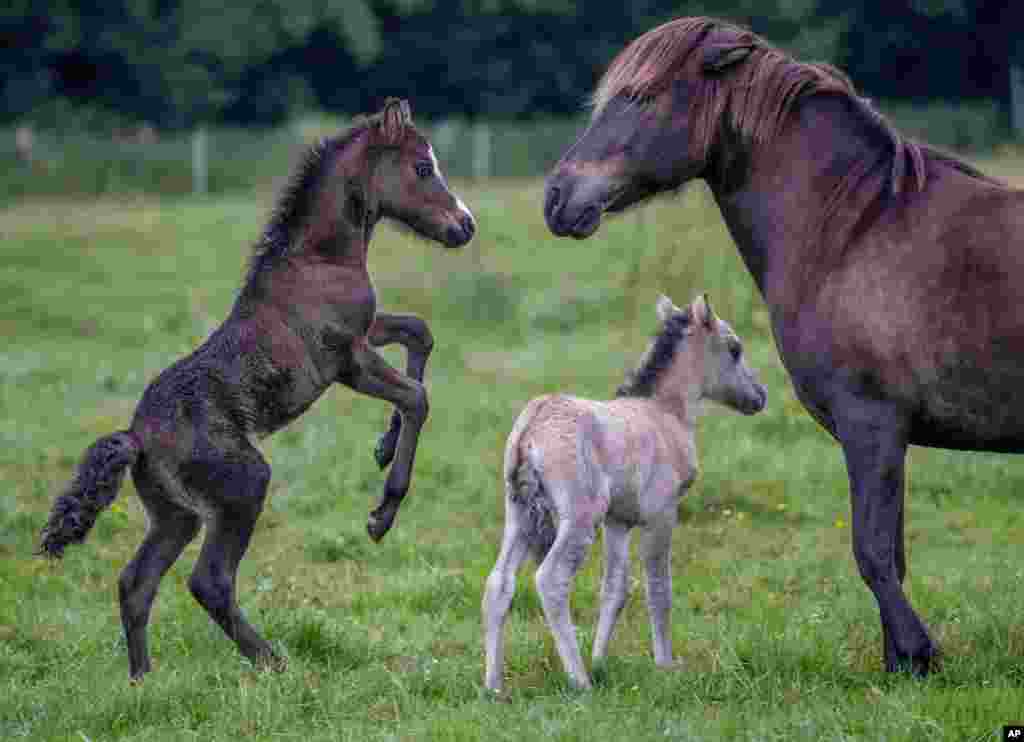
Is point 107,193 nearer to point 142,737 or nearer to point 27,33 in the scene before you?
point 27,33

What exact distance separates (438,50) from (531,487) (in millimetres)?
40040

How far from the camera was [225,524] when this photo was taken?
5.87m

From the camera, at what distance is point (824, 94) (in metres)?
5.89

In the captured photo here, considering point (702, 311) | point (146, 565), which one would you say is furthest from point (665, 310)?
point (146, 565)

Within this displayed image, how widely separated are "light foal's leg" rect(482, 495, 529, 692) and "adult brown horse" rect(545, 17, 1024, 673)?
1.20 m

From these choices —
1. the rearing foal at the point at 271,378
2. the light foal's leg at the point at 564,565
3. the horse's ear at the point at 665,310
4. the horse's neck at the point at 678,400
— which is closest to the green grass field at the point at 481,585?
the light foal's leg at the point at 564,565

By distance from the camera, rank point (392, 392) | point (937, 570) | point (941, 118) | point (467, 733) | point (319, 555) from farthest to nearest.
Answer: point (941, 118), point (319, 555), point (937, 570), point (392, 392), point (467, 733)

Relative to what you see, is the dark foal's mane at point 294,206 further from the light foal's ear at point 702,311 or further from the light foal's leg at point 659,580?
the light foal's leg at point 659,580

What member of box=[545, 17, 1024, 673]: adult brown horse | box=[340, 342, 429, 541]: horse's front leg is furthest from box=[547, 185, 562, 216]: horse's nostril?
box=[340, 342, 429, 541]: horse's front leg

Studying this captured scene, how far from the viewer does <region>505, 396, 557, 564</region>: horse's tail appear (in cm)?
582

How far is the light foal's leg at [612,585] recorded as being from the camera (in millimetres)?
6039

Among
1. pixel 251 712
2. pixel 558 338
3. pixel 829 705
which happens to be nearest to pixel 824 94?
pixel 829 705

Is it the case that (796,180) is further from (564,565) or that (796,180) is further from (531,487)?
(564,565)

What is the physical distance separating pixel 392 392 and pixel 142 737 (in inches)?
71.7
